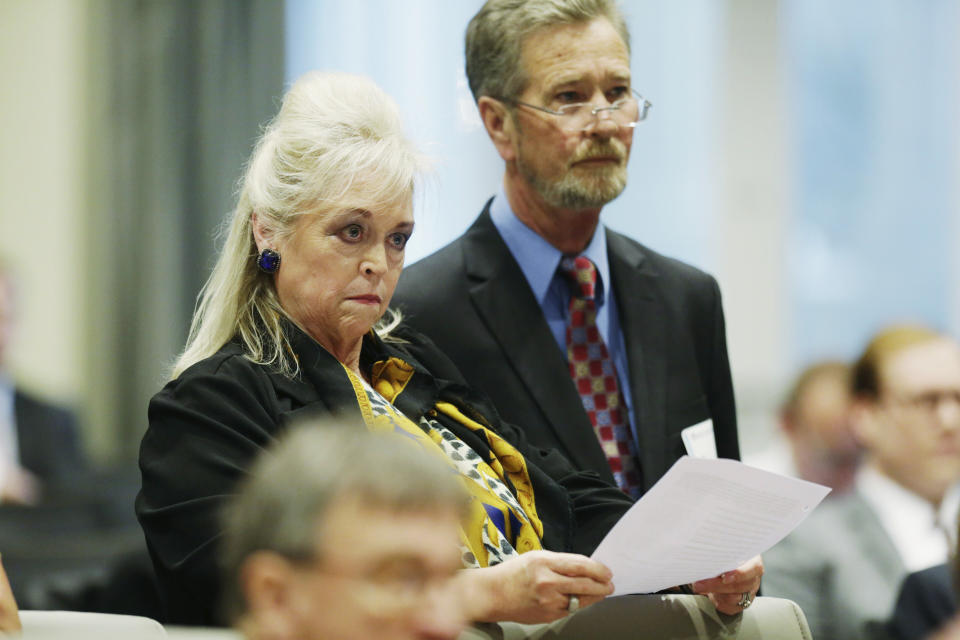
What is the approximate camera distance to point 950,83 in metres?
6.98

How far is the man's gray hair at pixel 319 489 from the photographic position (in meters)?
0.99

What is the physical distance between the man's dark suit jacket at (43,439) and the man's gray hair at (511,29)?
4.23 meters

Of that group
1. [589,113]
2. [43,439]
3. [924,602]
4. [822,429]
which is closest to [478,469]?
[589,113]

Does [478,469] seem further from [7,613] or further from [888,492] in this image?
[888,492]

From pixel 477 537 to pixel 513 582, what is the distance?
155 mm


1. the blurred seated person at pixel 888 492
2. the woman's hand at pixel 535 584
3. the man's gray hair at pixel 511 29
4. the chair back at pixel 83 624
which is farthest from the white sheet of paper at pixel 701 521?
the blurred seated person at pixel 888 492

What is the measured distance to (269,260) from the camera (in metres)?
1.82

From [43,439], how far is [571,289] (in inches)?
175

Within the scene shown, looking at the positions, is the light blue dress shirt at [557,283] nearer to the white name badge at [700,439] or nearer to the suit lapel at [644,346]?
the suit lapel at [644,346]

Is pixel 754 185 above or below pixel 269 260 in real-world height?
below

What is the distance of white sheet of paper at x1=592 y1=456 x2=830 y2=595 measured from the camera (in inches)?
60.2

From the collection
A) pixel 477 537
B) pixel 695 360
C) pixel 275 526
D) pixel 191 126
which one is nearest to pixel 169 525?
pixel 477 537

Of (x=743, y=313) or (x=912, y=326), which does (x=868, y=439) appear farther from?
(x=743, y=313)

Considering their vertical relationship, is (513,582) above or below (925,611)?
above
